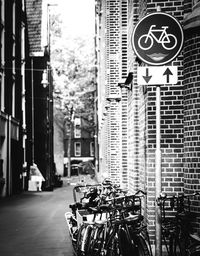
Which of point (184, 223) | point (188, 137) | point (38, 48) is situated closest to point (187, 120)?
point (188, 137)

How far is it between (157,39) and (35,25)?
34570 millimetres

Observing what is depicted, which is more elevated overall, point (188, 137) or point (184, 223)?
point (188, 137)

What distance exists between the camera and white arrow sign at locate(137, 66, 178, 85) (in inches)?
235

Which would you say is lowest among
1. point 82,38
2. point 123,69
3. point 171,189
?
point 171,189

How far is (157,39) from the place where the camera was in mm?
5930

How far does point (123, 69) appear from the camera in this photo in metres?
16.4

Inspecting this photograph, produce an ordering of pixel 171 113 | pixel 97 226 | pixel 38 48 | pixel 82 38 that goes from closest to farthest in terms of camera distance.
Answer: pixel 97 226 < pixel 171 113 < pixel 38 48 < pixel 82 38

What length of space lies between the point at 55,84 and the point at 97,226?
155 feet

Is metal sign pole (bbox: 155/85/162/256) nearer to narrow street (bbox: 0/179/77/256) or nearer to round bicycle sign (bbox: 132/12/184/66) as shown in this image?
round bicycle sign (bbox: 132/12/184/66)

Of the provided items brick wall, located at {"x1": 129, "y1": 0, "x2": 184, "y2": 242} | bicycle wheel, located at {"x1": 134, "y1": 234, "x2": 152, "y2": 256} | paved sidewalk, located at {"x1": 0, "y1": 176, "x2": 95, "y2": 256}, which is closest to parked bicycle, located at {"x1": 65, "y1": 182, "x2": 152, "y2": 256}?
bicycle wheel, located at {"x1": 134, "y1": 234, "x2": 152, "y2": 256}

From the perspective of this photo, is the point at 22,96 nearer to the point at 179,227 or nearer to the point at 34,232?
the point at 34,232

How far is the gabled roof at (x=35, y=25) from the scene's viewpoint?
39031 mm

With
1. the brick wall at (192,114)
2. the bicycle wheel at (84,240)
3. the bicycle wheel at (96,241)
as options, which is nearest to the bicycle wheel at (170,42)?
the brick wall at (192,114)

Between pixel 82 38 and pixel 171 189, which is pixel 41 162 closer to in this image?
pixel 82 38
